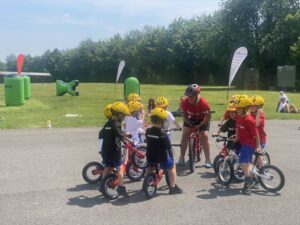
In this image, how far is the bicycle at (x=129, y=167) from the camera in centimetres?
771

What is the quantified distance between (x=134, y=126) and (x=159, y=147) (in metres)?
1.89

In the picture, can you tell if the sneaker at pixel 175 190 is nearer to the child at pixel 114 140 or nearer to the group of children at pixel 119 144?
the group of children at pixel 119 144

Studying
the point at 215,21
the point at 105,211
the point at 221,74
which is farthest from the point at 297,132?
the point at 221,74

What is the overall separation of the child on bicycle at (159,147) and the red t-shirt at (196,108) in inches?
75.2

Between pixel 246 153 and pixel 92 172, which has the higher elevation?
pixel 246 153

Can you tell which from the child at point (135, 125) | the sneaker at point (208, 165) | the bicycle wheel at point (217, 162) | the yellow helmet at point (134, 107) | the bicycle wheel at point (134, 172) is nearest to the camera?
the bicycle wheel at point (134, 172)

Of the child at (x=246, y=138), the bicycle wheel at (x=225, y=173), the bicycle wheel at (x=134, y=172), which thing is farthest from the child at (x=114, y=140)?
the child at (x=246, y=138)

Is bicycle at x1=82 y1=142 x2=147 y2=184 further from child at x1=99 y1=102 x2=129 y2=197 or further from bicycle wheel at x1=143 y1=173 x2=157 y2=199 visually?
bicycle wheel at x1=143 y1=173 x2=157 y2=199

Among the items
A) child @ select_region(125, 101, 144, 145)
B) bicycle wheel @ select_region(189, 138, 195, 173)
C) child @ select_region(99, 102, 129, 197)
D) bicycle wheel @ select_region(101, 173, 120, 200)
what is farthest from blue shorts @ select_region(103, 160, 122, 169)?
bicycle wheel @ select_region(189, 138, 195, 173)

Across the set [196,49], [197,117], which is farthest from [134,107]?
[196,49]

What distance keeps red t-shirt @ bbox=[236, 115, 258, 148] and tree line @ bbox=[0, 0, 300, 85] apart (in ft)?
151

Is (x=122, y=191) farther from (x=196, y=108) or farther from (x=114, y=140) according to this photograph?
(x=196, y=108)

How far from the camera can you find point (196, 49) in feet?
240

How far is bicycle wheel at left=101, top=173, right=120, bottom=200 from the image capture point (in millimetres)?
6816
